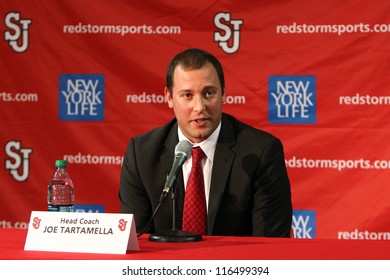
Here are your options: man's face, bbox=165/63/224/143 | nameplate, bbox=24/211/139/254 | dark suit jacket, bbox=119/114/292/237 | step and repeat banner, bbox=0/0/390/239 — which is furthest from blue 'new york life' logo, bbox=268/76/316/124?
nameplate, bbox=24/211/139/254

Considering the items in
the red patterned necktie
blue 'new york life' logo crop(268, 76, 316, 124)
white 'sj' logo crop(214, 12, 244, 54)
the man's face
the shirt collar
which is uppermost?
white 'sj' logo crop(214, 12, 244, 54)

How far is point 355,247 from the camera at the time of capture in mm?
1685

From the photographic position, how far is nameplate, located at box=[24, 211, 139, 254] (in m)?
1.55

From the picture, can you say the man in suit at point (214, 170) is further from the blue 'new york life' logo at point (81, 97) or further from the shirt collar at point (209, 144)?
the blue 'new york life' logo at point (81, 97)

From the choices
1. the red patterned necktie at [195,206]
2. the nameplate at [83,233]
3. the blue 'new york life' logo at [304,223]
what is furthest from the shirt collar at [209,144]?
the blue 'new york life' logo at [304,223]

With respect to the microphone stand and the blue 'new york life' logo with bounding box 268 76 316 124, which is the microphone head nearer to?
the microphone stand

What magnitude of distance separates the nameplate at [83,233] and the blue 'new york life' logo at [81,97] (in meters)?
2.25

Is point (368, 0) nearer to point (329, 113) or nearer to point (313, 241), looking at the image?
point (329, 113)

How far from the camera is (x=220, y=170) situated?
7.92 ft

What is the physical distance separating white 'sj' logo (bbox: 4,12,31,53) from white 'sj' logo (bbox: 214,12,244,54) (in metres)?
1.12

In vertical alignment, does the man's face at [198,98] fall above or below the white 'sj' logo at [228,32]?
below

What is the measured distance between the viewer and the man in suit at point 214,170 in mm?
2383
